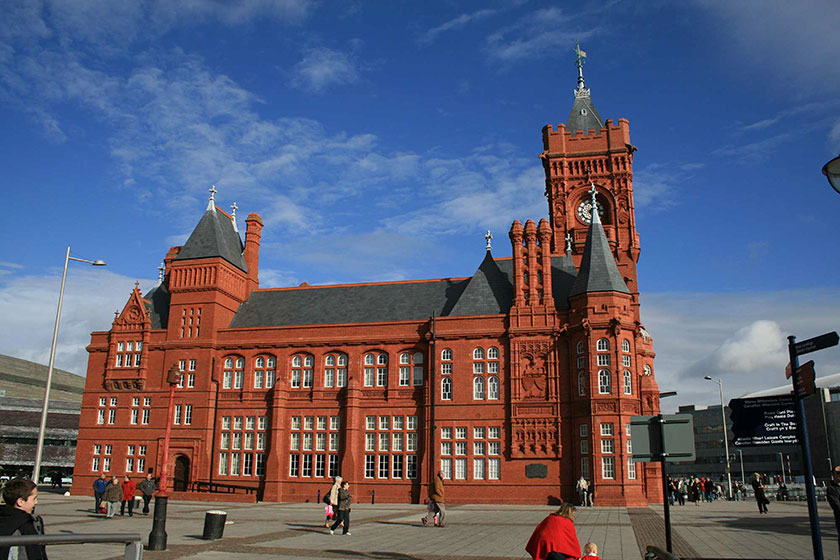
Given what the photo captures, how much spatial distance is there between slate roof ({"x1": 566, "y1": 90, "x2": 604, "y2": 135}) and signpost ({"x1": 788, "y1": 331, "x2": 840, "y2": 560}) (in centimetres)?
5055

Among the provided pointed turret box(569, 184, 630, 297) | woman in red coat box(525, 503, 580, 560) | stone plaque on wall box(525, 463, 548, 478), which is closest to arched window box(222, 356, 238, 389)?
stone plaque on wall box(525, 463, 548, 478)

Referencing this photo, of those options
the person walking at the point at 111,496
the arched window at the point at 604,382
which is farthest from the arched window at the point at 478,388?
the person walking at the point at 111,496

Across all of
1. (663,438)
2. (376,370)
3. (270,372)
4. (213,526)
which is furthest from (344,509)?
(270,372)

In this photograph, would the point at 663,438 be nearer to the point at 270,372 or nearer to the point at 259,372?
the point at 270,372

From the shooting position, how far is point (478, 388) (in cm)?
4534

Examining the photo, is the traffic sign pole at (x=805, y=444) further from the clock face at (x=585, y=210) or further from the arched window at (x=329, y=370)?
the clock face at (x=585, y=210)

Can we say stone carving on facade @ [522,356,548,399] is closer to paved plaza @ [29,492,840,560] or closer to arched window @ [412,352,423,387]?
arched window @ [412,352,423,387]

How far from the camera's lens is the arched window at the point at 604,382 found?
4138cm

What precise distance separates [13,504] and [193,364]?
45.7 meters

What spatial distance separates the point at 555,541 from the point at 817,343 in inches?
203

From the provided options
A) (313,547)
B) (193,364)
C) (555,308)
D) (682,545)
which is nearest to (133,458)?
(193,364)

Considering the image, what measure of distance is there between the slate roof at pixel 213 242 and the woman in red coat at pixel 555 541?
4586 cm

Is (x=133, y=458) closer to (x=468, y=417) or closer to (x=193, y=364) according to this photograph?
(x=193, y=364)

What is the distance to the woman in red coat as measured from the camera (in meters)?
9.95
